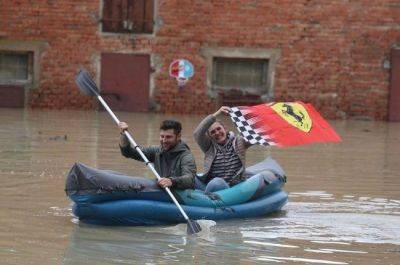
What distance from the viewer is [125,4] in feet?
82.5

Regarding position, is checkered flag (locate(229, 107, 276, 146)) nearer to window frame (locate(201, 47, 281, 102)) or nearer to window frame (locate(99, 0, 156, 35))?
window frame (locate(201, 47, 281, 102))

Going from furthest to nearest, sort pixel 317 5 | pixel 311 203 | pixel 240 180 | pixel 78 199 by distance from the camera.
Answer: pixel 317 5
pixel 311 203
pixel 240 180
pixel 78 199

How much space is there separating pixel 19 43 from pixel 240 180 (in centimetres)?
1530

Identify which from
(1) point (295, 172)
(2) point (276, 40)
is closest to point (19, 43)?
(2) point (276, 40)

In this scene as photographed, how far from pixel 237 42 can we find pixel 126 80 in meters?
2.69

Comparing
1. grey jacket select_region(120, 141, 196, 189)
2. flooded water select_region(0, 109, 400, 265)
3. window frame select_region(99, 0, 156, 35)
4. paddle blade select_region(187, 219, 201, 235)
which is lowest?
flooded water select_region(0, 109, 400, 265)

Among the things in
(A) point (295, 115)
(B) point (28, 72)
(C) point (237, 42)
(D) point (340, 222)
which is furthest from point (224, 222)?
(B) point (28, 72)

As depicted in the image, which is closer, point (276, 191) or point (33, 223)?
point (33, 223)

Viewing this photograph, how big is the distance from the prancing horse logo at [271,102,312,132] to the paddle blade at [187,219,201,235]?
218 cm

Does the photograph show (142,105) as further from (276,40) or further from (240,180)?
(240,180)

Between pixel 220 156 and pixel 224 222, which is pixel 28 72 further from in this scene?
pixel 224 222

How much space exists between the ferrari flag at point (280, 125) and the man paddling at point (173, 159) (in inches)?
42.5

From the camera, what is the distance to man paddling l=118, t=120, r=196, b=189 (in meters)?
10.4

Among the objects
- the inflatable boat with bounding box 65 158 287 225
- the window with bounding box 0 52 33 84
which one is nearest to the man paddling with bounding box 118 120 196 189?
the inflatable boat with bounding box 65 158 287 225
